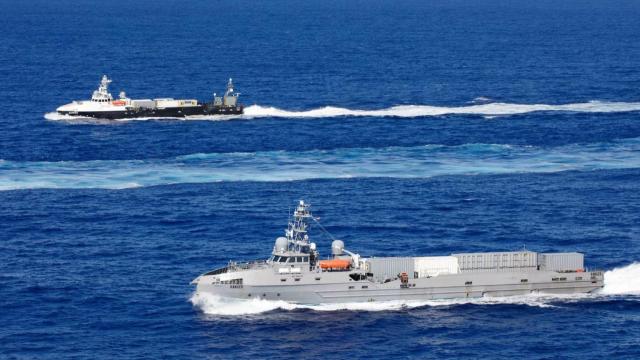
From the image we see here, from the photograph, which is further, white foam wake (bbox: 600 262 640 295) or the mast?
white foam wake (bbox: 600 262 640 295)

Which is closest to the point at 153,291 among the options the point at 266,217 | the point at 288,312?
the point at 288,312

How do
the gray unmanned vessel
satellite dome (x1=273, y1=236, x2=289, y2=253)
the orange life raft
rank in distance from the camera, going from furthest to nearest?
1. the orange life raft
2. satellite dome (x1=273, y1=236, x2=289, y2=253)
3. the gray unmanned vessel

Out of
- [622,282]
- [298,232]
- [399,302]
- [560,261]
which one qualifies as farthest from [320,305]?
[622,282]

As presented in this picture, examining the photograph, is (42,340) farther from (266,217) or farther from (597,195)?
(597,195)

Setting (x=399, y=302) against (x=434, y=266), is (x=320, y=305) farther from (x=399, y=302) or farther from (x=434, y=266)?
(x=434, y=266)

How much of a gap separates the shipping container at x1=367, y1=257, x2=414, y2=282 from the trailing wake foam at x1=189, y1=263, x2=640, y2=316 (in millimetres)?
3151

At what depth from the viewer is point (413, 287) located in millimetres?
145875

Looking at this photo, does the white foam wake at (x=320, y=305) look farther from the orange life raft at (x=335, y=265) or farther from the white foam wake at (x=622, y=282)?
the white foam wake at (x=622, y=282)

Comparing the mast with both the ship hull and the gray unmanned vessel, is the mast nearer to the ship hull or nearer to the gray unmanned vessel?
the gray unmanned vessel

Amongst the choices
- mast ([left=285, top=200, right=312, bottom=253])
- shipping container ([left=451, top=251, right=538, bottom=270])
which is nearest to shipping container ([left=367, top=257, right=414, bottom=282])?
shipping container ([left=451, top=251, right=538, bottom=270])

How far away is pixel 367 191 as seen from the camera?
19900 cm

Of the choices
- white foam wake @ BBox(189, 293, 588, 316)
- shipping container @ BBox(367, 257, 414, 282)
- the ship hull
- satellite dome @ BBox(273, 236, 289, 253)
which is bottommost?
white foam wake @ BBox(189, 293, 588, 316)

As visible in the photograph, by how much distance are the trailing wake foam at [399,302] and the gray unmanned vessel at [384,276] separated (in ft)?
1.94

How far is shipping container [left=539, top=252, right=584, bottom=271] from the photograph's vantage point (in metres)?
150
